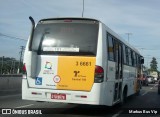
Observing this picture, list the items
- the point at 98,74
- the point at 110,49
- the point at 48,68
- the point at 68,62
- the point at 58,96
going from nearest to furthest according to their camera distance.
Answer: the point at 98,74 → the point at 58,96 → the point at 68,62 → the point at 48,68 → the point at 110,49

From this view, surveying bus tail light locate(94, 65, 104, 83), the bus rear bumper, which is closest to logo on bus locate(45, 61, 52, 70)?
the bus rear bumper

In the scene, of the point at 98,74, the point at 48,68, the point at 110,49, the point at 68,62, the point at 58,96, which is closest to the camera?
the point at 98,74

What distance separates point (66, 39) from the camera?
11906 mm

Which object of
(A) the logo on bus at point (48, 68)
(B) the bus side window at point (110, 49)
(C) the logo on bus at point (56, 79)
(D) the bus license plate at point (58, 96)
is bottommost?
(D) the bus license plate at point (58, 96)

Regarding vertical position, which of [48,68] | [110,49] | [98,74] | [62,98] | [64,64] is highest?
[110,49]

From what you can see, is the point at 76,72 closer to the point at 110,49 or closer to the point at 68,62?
the point at 68,62

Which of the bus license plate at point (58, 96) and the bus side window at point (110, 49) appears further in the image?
the bus side window at point (110, 49)

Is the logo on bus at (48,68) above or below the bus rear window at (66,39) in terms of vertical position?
below

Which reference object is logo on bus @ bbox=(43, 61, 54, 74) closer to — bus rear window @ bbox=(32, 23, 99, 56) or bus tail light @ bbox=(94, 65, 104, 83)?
bus rear window @ bbox=(32, 23, 99, 56)

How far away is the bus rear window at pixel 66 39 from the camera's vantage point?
11.7m

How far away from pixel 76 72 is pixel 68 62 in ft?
1.34

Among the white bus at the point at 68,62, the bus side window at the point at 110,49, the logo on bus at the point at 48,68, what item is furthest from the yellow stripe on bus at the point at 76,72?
the bus side window at the point at 110,49

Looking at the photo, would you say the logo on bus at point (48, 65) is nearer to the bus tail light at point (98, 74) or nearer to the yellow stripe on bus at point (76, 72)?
the yellow stripe on bus at point (76, 72)

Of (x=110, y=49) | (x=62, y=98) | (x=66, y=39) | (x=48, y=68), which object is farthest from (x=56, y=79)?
(x=110, y=49)
